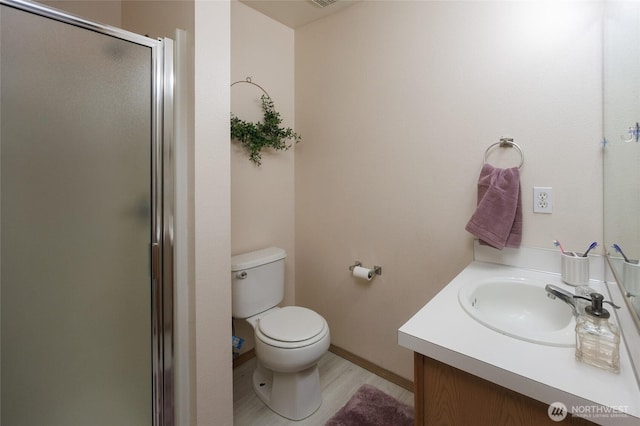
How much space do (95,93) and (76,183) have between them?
0.33 meters

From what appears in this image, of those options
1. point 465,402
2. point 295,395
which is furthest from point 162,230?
point 465,402

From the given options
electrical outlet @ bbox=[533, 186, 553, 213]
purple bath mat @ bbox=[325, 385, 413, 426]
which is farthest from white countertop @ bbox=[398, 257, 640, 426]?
purple bath mat @ bbox=[325, 385, 413, 426]

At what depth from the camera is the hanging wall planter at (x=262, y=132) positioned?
186cm

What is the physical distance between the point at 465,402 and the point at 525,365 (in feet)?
0.62

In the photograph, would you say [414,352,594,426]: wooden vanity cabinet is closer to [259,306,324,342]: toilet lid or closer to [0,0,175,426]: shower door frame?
[259,306,324,342]: toilet lid

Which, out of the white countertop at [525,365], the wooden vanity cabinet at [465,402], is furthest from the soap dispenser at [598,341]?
the wooden vanity cabinet at [465,402]

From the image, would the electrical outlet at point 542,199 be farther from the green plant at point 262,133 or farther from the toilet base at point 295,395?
the green plant at point 262,133

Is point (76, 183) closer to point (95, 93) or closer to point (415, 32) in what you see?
point (95, 93)

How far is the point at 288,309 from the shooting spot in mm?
1792

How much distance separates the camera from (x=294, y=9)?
1.94m

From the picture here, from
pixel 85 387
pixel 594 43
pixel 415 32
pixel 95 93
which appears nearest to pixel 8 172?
pixel 95 93

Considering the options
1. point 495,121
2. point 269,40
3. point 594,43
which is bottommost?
point 495,121

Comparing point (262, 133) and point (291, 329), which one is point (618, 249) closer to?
point (291, 329)

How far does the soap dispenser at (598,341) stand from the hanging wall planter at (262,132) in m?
1.77
